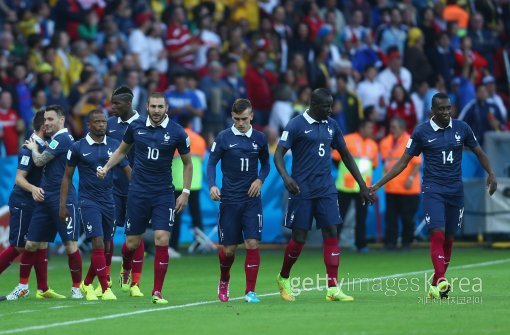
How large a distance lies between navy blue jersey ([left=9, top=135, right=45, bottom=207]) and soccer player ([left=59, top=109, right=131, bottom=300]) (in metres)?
0.61

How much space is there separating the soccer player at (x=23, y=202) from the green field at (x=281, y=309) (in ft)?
2.21

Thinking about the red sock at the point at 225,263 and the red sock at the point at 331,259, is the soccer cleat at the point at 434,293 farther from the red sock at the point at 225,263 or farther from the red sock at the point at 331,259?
the red sock at the point at 225,263

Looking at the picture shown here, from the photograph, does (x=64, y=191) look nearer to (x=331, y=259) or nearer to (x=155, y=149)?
(x=155, y=149)

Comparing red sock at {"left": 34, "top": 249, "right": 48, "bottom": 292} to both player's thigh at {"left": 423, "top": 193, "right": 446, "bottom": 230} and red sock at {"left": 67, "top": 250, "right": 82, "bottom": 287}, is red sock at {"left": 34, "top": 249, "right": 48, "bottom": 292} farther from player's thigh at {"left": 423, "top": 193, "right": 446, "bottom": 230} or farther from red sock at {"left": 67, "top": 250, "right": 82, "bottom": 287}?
player's thigh at {"left": 423, "top": 193, "right": 446, "bottom": 230}

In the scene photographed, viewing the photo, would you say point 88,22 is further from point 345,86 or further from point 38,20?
point 345,86

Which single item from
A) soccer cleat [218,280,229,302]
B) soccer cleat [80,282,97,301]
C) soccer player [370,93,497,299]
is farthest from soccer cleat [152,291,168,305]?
soccer player [370,93,497,299]

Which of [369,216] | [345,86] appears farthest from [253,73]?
[369,216]

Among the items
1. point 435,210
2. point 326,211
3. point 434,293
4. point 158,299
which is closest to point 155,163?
point 158,299

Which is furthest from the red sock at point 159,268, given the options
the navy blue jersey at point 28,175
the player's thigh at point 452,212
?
the player's thigh at point 452,212

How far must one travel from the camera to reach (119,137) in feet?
55.1

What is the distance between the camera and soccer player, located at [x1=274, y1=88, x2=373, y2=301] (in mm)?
14984

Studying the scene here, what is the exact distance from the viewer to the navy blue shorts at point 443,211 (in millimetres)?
15289

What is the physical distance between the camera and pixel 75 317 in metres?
13.6

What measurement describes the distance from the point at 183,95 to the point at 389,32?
24.3 feet
